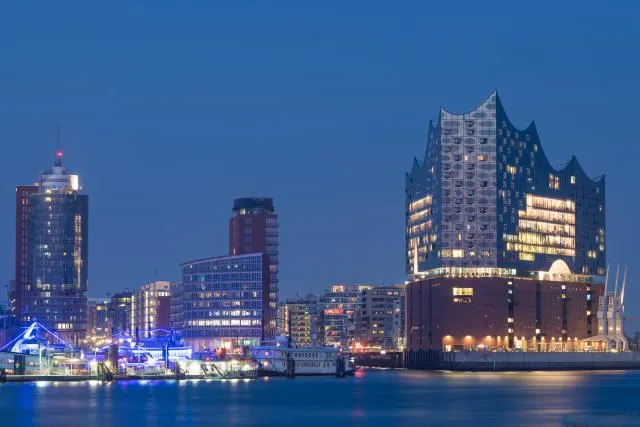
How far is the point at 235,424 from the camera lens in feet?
441

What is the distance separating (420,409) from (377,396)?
92.3ft

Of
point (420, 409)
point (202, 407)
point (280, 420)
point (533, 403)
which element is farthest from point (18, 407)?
point (533, 403)

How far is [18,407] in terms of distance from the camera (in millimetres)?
154875

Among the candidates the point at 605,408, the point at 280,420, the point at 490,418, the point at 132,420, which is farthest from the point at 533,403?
the point at 132,420

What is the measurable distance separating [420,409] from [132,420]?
31681 millimetres

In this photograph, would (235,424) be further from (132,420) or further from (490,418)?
(490,418)

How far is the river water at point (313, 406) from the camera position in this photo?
450ft

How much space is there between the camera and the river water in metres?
137

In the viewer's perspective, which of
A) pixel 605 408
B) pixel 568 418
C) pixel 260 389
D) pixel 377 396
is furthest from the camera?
pixel 260 389

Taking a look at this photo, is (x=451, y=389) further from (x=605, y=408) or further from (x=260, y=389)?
(x=605, y=408)

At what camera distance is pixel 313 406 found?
163 meters

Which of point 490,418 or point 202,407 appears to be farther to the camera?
point 202,407

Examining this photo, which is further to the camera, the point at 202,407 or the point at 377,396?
the point at 377,396

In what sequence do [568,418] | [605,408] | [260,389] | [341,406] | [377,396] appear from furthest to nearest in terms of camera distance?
[260,389]
[377,396]
[341,406]
[605,408]
[568,418]
